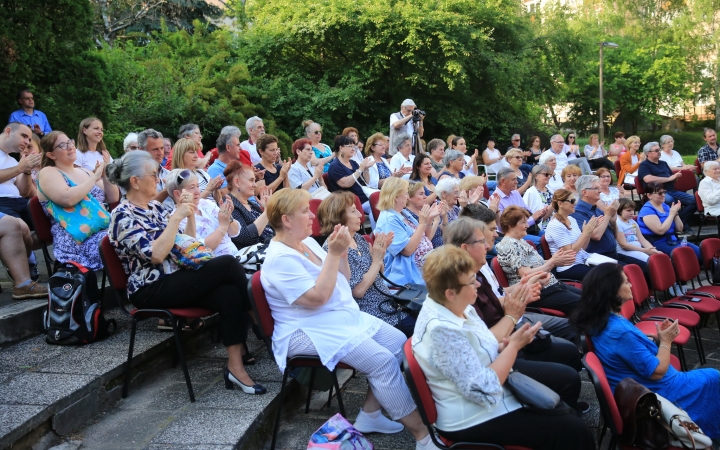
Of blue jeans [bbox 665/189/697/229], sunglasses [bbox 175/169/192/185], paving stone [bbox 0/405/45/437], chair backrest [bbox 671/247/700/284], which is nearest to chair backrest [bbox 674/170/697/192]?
blue jeans [bbox 665/189/697/229]

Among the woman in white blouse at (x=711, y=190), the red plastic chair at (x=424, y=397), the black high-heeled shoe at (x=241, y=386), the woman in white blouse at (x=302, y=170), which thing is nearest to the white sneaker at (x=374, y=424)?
Result: the black high-heeled shoe at (x=241, y=386)

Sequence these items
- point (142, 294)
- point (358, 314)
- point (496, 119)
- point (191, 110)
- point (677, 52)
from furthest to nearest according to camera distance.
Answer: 1. point (677, 52)
2. point (496, 119)
3. point (191, 110)
4. point (142, 294)
5. point (358, 314)

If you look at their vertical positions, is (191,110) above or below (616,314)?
above

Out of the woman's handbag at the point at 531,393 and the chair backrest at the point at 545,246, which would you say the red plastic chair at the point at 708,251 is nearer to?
the chair backrest at the point at 545,246

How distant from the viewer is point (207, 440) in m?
3.10

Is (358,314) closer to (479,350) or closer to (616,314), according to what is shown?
(479,350)

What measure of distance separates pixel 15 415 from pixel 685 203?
9.26 meters

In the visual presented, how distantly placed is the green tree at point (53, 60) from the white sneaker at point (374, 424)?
5.12m

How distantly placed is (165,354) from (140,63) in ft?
31.5

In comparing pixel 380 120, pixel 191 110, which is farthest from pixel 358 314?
pixel 380 120

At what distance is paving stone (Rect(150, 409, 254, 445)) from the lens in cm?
311

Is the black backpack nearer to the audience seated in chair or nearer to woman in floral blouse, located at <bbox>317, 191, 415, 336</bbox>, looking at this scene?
woman in floral blouse, located at <bbox>317, 191, 415, 336</bbox>

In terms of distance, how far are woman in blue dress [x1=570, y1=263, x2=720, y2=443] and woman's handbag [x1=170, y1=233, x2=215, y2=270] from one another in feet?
7.17

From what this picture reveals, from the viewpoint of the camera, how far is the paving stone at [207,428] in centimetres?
311
